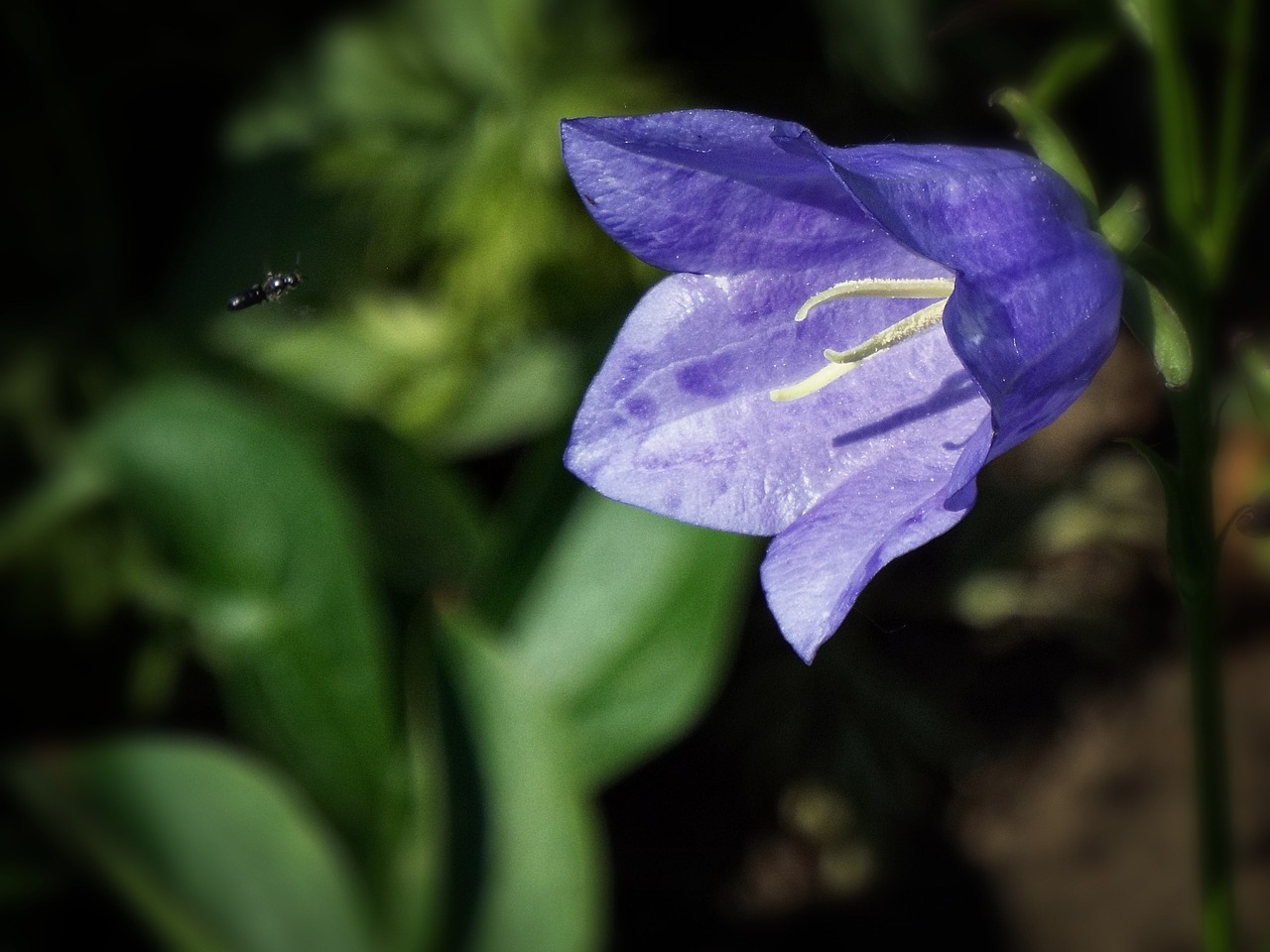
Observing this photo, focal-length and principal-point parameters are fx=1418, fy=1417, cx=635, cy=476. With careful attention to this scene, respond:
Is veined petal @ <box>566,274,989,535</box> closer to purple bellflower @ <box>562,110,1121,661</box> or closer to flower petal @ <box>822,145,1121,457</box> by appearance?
purple bellflower @ <box>562,110,1121,661</box>

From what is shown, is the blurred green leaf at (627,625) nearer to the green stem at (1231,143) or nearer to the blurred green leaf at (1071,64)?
the blurred green leaf at (1071,64)

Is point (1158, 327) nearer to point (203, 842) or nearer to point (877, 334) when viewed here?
point (877, 334)

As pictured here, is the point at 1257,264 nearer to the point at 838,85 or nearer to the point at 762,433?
the point at 838,85

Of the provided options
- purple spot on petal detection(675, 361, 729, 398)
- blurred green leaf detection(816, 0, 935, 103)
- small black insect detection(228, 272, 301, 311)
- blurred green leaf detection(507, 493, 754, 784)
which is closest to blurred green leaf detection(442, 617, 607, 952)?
blurred green leaf detection(507, 493, 754, 784)

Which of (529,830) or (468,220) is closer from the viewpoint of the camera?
(529,830)

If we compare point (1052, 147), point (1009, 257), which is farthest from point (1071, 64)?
point (1009, 257)

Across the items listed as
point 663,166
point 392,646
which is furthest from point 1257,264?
point 663,166
